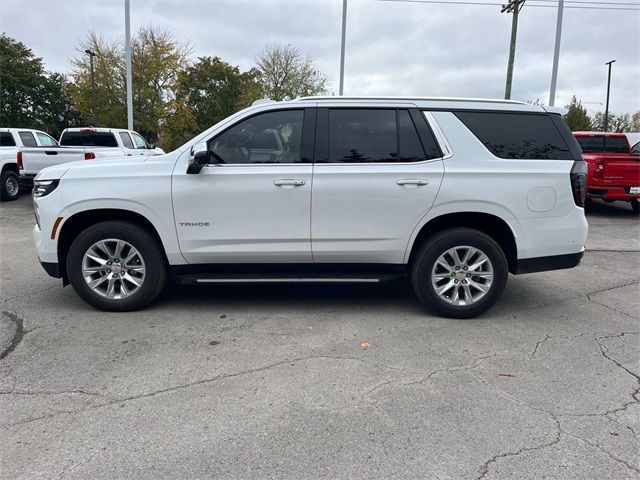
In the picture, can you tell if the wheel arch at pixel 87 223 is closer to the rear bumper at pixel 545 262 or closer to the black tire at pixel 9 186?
the rear bumper at pixel 545 262

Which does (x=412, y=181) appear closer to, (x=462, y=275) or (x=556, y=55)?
(x=462, y=275)

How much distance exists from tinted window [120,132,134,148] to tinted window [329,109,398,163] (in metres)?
11.5

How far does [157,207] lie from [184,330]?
1.13m

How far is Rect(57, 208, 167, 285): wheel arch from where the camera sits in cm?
458

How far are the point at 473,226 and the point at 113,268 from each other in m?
3.44

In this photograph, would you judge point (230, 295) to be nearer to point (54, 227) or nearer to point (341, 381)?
point (54, 227)

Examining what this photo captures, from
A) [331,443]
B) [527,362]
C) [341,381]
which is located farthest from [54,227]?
[527,362]

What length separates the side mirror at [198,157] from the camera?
4355mm

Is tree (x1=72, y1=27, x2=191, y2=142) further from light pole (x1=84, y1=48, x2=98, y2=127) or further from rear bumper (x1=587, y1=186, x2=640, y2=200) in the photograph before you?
rear bumper (x1=587, y1=186, x2=640, y2=200)

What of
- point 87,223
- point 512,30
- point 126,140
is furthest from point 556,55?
point 87,223

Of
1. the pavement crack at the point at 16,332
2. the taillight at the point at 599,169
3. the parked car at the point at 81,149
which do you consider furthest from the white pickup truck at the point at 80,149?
the taillight at the point at 599,169

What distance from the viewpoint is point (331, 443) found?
2711 millimetres

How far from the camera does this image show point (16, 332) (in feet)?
13.9

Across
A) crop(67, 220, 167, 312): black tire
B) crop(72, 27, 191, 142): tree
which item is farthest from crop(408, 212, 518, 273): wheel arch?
crop(72, 27, 191, 142): tree
